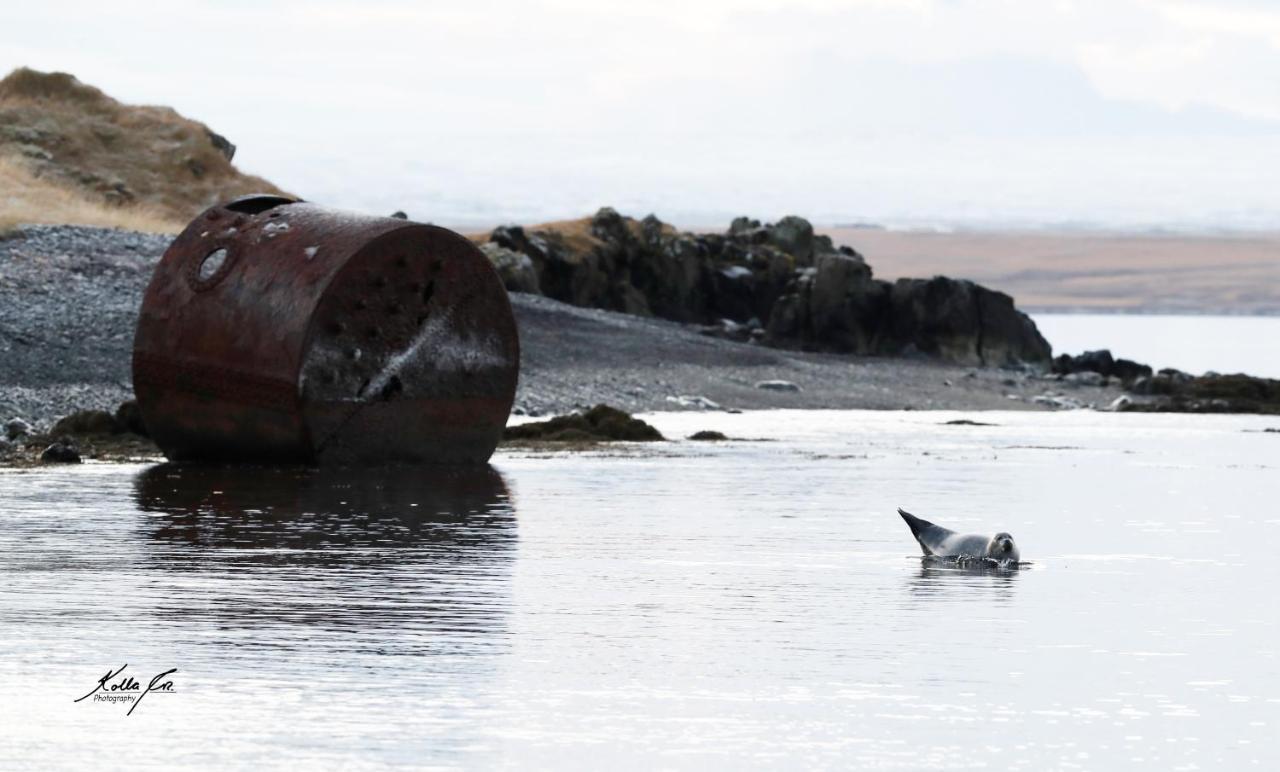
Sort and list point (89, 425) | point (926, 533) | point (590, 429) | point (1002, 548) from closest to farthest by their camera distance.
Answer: point (1002, 548) → point (926, 533) → point (89, 425) → point (590, 429)

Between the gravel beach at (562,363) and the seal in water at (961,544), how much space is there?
12.4 metres

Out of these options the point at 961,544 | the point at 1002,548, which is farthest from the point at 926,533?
the point at 1002,548

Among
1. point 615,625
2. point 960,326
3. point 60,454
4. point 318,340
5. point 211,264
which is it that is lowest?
point 60,454

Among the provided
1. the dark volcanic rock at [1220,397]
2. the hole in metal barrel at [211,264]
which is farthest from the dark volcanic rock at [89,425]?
the dark volcanic rock at [1220,397]

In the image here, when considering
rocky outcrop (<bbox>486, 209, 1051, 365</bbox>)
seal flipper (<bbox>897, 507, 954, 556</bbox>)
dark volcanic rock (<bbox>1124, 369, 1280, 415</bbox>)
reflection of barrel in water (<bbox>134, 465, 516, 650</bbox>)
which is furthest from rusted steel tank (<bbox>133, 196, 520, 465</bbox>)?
rocky outcrop (<bbox>486, 209, 1051, 365</bbox>)

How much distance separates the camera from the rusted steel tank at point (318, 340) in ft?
55.8

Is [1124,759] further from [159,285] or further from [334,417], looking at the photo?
[159,285]

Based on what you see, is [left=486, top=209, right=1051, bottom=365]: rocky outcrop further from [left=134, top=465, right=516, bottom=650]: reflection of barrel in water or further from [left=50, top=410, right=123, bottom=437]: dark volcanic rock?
[left=134, top=465, right=516, bottom=650]: reflection of barrel in water

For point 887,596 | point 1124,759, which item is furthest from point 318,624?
point 1124,759

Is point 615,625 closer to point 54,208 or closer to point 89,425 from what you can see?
point 89,425

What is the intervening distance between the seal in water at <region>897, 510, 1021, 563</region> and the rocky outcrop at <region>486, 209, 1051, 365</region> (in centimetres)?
3907

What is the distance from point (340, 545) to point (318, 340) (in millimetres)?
4311

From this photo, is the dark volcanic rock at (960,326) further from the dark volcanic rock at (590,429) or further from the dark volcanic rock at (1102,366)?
the dark volcanic rock at (590,429)

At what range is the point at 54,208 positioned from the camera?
137ft
